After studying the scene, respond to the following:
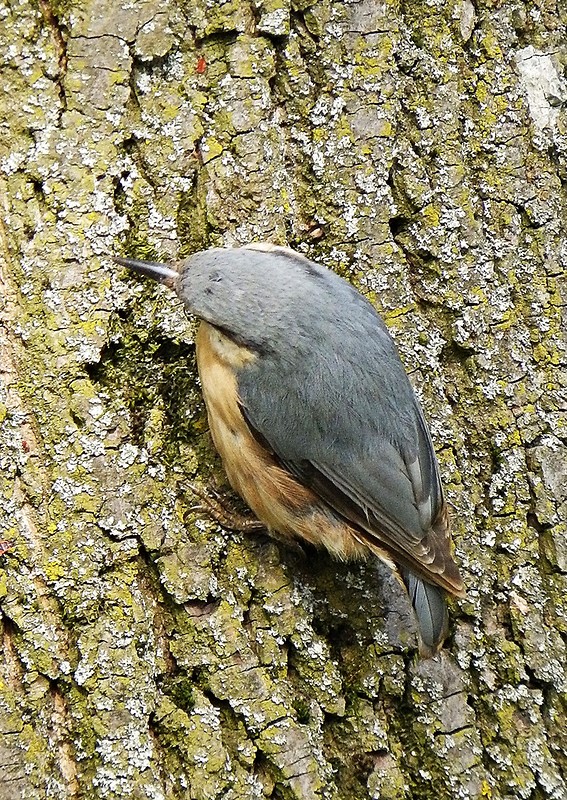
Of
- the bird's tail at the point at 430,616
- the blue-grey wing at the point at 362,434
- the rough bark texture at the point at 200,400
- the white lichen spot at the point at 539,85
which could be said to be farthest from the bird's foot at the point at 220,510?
the white lichen spot at the point at 539,85

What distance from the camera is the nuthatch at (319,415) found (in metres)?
2.07

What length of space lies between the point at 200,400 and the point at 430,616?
2.63 ft

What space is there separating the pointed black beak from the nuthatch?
91 millimetres

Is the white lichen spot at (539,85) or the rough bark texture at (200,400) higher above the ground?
the white lichen spot at (539,85)

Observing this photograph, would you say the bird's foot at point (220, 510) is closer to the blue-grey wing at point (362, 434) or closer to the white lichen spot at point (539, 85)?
the blue-grey wing at point (362, 434)

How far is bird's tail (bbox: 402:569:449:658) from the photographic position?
6.52 ft

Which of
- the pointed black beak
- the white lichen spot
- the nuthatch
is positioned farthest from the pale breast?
the white lichen spot

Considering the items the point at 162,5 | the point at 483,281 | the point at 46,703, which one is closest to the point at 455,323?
the point at 483,281

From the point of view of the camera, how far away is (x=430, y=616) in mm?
1999

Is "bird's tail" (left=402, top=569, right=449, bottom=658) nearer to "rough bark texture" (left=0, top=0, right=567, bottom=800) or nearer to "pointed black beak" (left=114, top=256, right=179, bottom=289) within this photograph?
"rough bark texture" (left=0, top=0, right=567, bottom=800)

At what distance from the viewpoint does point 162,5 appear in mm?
2076

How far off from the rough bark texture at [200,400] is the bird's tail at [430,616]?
0.07 m

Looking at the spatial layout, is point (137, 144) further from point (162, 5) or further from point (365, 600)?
point (365, 600)

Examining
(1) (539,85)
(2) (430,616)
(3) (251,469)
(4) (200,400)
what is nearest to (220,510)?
(3) (251,469)
